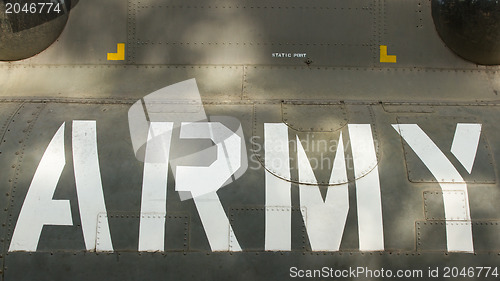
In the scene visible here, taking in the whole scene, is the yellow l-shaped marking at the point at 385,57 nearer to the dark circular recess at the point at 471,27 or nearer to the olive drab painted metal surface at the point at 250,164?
the olive drab painted metal surface at the point at 250,164

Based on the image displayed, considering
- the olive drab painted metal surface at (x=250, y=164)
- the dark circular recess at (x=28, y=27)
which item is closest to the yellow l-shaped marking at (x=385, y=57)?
the olive drab painted metal surface at (x=250, y=164)

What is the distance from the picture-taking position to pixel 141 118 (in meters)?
5.18

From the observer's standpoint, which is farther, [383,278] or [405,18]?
[405,18]

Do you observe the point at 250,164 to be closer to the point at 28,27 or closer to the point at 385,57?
the point at 385,57

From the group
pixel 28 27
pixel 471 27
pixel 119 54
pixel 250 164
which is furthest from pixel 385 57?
pixel 28 27

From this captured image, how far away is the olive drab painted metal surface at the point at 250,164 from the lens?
468 centimetres

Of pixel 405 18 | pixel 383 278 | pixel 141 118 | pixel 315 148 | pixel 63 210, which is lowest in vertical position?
pixel 383 278

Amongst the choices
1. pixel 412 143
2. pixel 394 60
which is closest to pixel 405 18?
pixel 394 60

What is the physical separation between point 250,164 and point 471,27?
302 centimetres

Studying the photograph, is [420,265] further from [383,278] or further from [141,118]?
[141,118]

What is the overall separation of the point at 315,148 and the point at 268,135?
0.49m

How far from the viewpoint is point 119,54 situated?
5.84 m

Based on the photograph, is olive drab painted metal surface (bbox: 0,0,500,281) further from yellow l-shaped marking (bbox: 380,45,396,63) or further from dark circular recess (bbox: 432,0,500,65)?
dark circular recess (bbox: 432,0,500,65)

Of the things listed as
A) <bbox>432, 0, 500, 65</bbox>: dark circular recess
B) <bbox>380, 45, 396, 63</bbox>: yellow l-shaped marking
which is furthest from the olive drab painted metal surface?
<bbox>432, 0, 500, 65</bbox>: dark circular recess
